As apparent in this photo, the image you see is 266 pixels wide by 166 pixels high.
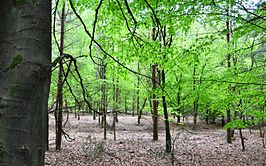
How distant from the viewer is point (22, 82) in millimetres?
684

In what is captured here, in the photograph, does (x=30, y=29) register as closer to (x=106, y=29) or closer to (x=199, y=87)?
(x=106, y=29)

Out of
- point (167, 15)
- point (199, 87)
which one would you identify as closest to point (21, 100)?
point (167, 15)

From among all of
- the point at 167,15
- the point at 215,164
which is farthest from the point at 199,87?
the point at 215,164

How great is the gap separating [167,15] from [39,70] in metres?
4.16

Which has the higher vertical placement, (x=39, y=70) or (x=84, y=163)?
(x=39, y=70)

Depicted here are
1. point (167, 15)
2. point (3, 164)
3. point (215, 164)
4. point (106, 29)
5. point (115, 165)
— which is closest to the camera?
A: point (3, 164)

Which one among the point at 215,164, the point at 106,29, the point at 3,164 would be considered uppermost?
the point at 106,29

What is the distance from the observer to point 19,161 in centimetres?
66

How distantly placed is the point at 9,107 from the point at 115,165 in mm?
7448

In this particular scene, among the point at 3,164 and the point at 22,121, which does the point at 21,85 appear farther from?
the point at 3,164

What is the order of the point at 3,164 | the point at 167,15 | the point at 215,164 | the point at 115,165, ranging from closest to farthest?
the point at 3,164
the point at 167,15
the point at 115,165
the point at 215,164

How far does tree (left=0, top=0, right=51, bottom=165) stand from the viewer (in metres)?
0.66

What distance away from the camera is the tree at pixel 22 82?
66 centimetres

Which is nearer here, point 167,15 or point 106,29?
point 106,29
